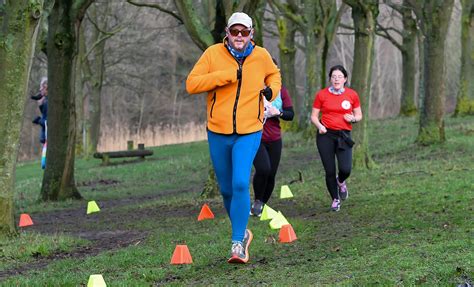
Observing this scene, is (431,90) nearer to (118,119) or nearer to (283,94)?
(283,94)

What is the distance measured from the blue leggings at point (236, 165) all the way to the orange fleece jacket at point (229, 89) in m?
0.09

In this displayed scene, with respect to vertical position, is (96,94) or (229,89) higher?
(96,94)

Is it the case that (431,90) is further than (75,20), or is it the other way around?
(431,90)

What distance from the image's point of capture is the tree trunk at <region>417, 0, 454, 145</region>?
20828 mm

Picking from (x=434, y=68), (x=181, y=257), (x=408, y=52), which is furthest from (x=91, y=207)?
(x=408, y=52)

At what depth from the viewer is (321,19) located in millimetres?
27375

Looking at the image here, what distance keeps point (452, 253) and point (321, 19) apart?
20114 millimetres

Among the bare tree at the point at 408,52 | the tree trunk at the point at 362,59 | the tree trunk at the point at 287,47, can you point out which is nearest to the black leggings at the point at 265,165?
the tree trunk at the point at 362,59

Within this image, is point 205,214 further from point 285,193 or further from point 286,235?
point 286,235

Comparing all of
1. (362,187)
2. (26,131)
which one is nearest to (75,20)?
(362,187)

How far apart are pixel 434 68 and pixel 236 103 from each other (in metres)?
13.6

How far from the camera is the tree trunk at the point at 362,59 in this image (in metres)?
17.8

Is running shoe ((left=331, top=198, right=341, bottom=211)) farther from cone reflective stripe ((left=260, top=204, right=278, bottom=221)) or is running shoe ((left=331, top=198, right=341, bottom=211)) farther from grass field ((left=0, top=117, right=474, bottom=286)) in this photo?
cone reflective stripe ((left=260, top=204, right=278, bottom=221))

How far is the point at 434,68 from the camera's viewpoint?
69.4 feet
